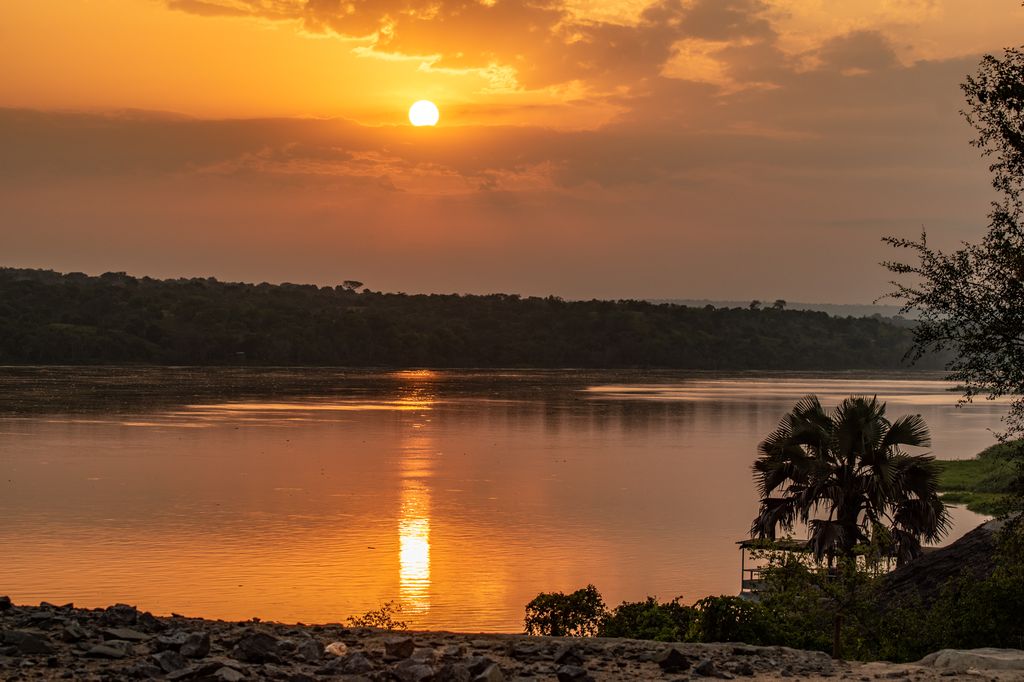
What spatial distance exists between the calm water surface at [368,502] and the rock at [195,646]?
16754 mm

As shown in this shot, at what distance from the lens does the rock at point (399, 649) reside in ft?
50.3

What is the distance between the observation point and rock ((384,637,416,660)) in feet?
50.3

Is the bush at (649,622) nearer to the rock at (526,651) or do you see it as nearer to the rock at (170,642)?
the rock at (526,651)

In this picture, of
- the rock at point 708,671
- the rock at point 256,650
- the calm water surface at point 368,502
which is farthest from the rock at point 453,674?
the calm water surface at point 368,502

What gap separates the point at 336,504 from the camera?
2272 inches

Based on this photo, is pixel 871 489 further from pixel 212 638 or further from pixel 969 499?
pixel 969 499

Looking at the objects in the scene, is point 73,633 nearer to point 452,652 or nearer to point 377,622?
point 452,652

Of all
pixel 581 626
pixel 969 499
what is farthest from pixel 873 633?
pixel 969 499

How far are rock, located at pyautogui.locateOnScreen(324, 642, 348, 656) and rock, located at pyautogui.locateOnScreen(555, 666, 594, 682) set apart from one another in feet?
10.2

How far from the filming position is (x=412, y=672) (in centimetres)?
1420

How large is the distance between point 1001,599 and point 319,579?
23189mm

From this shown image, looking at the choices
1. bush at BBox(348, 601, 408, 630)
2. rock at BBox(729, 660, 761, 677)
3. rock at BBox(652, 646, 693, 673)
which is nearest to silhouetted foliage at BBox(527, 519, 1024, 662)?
bush at BBox(348, 601, 408, 630)

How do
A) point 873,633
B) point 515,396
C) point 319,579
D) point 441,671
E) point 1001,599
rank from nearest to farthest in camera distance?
point 441,671 < point 1001,599 < point 873,633 < point 319,579 < point 515,396

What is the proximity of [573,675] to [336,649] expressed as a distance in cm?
341
